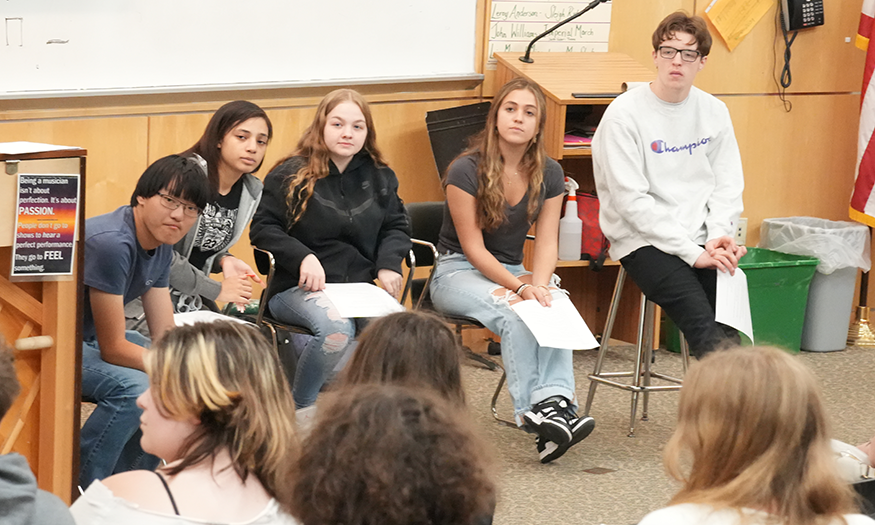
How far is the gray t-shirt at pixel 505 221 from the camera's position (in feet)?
11.0

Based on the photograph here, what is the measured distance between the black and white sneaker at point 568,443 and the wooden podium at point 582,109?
120 cm

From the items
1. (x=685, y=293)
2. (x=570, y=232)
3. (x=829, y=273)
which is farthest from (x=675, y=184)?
(x=829, y=273)

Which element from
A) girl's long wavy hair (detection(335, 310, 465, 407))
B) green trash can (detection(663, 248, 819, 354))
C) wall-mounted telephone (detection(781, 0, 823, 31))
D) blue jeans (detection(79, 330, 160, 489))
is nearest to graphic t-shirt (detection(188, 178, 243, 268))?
blue jeans (detection(79, 330, 160, 489))

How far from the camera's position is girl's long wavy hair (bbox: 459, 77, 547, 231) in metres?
3.33

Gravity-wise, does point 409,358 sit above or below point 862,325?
above

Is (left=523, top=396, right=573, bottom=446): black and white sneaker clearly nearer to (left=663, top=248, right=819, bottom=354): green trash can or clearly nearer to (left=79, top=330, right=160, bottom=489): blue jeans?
(left=79, top=330, right=160, bottom=489): blue jeans

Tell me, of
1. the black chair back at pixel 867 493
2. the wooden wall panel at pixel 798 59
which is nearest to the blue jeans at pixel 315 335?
the black chair back at pixel 867 493

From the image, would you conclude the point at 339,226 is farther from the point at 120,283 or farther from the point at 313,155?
the point at 120,283

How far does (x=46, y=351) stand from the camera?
2.12 meters

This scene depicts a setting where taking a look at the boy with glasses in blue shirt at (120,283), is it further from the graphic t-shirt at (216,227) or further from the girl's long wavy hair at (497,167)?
the girl's long wavy hair at (497,167)

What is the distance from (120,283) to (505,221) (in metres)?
1.43

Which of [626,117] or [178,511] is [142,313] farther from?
[626,117]

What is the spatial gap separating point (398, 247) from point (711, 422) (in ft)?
6.54

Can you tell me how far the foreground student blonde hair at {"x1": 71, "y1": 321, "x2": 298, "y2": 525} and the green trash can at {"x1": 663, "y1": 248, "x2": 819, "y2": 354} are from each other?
326 centimetres
